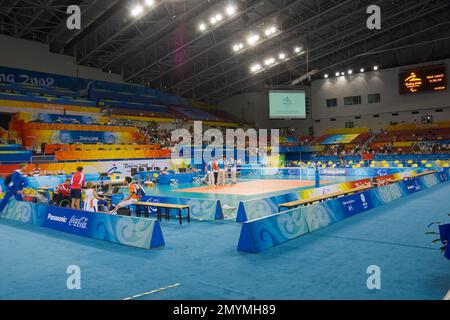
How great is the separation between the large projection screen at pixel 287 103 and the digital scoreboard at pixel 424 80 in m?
16.7

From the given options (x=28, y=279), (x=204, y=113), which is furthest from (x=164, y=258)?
(x=204, y=113)

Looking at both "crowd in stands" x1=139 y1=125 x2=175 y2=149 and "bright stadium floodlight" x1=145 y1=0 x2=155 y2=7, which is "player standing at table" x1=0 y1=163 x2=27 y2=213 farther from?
"crowd in stands" x1=139 y1=125 x2=175 y2=149

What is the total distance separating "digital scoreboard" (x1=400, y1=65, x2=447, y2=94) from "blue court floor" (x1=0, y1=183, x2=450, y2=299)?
1397 inches

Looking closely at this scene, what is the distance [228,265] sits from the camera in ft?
23.4

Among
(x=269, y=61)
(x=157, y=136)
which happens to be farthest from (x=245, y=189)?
(x=269, y=61)

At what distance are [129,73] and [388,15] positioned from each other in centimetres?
2741

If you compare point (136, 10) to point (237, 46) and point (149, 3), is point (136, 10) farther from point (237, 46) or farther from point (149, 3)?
point (237, 46)

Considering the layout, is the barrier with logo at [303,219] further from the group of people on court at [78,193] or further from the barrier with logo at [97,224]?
the group of people on court at [78,193]

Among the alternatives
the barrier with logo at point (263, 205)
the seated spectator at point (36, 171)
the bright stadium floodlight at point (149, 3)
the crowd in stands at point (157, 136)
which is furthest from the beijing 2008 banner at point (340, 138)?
the seated spectator at point (36, 171)

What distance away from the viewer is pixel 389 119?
4497 centimetres

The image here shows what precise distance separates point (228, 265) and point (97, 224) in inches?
170

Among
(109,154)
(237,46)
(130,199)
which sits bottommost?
(130,199)

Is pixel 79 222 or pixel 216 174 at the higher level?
pixel 216 174

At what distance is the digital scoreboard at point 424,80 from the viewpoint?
3969cm
